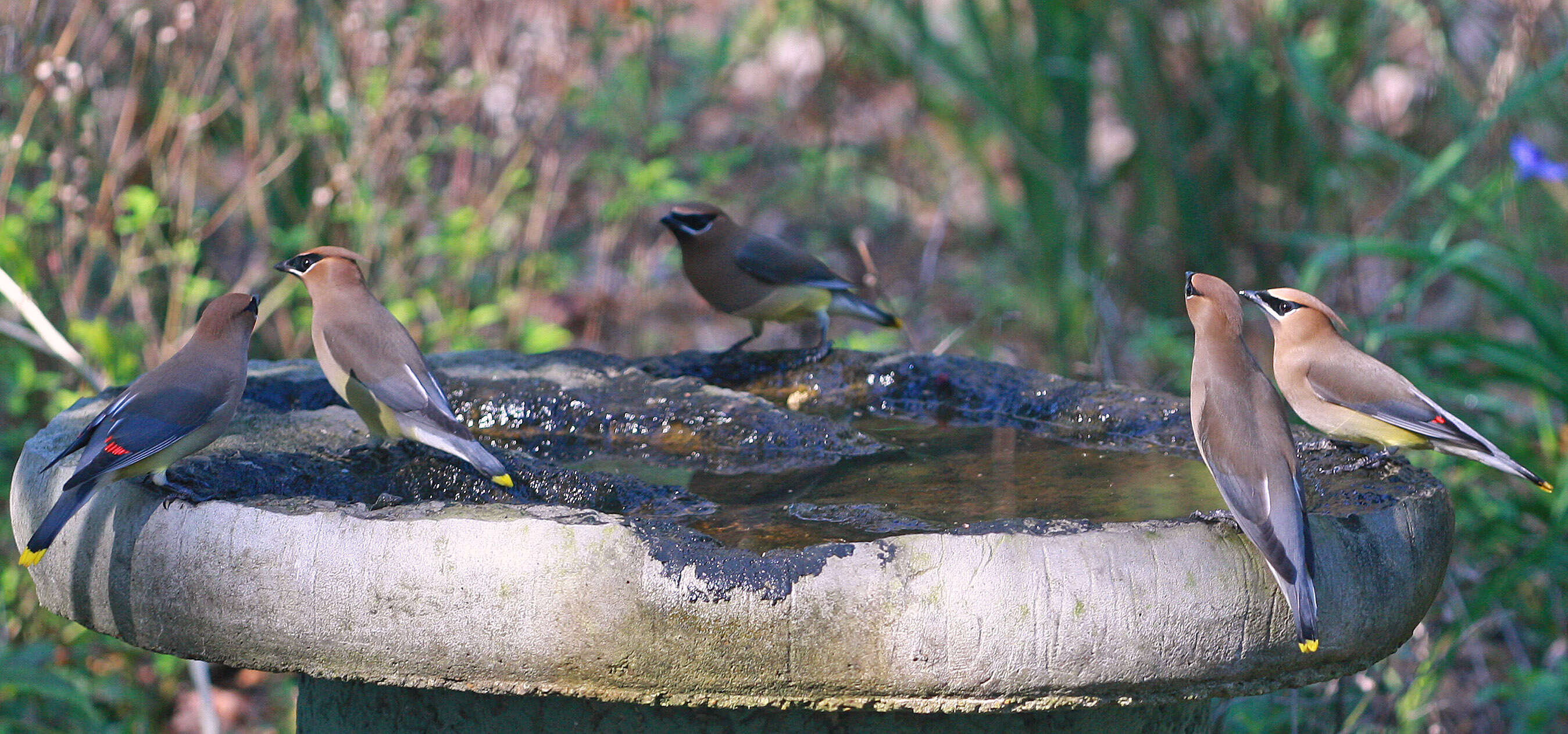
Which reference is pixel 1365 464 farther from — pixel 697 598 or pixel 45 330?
pixel 45 330

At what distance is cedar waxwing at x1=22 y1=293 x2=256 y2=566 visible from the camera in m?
2.15

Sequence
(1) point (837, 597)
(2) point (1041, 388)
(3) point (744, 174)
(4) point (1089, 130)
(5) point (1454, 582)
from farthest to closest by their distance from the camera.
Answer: (3) point (744, 174) → (4) point (1089, 130) → (5) point (1454, 582) → (2) point (1041, 388) → (1) point (837, 597)

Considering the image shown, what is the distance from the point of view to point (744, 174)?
330 inches

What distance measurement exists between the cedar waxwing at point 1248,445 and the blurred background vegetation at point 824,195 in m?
1.25

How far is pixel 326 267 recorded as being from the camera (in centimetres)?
304

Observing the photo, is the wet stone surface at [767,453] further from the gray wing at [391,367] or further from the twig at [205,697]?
the twig at [205,697]

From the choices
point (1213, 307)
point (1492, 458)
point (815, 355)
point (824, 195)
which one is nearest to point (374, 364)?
point (815, 355)

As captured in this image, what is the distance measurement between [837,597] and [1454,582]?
105 inches

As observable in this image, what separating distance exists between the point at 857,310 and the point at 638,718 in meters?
2.14

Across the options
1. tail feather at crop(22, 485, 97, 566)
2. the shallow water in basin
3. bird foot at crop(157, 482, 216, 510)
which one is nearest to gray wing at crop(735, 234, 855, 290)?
the shallow water in basin

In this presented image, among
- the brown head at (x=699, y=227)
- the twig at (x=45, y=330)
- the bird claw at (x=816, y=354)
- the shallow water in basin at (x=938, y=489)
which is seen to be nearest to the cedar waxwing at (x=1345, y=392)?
the shallow water in basin at (x=938, y=489)

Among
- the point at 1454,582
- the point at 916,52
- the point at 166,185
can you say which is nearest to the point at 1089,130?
the point at 916,52

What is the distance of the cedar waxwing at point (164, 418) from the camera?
7.06 feet

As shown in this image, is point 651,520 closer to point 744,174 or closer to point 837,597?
point 837,597
